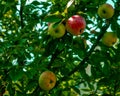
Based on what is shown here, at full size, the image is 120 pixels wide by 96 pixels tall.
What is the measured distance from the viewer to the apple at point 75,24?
10.0 ft

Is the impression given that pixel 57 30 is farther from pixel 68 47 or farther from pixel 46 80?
pixel 46 80

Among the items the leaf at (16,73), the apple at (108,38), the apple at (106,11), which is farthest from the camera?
the apple at (108,38)

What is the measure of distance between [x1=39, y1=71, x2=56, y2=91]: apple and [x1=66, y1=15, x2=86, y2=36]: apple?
23.5 inches

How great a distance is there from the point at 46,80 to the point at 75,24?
727 mm

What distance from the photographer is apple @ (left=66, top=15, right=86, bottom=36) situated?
306cm

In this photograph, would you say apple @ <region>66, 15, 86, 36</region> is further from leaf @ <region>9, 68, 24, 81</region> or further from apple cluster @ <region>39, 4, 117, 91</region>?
leaf @ <region>9, 68, 24, 81</region>

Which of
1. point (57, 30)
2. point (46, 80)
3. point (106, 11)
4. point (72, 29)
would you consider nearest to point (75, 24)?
point (72, 29)

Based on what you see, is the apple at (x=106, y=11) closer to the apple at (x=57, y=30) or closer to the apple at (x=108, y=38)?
the apple at (x=108, y=38)

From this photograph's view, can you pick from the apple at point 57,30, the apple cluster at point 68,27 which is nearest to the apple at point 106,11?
the apple cluster at point 68,27

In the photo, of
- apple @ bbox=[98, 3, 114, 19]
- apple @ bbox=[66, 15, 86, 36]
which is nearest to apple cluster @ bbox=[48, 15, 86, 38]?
apple @ bbox=[66, 15, 86, 36]

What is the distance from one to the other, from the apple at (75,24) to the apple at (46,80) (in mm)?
596

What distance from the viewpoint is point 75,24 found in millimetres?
3092

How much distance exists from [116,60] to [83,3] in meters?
0.78

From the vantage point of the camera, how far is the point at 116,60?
3.70 meters
